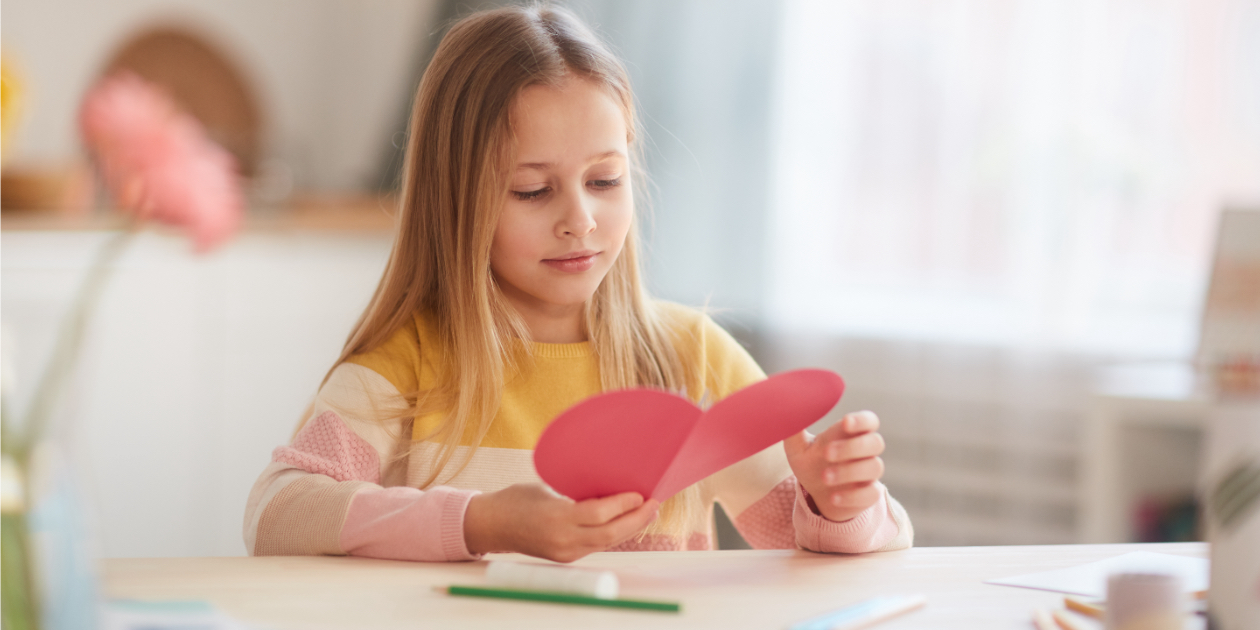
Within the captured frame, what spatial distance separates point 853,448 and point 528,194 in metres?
0.39

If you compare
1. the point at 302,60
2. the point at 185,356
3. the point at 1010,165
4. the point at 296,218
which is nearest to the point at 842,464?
the point at 1010,165

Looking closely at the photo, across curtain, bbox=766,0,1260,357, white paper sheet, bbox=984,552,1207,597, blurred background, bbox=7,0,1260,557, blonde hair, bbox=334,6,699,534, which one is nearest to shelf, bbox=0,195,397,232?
blurred background, bbox=7,0,1260,557

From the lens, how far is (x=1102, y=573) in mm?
779

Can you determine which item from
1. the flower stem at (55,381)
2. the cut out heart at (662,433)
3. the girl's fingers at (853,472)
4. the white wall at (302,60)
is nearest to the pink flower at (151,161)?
the flower stem at (55,381)

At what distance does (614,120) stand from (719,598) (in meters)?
0.48

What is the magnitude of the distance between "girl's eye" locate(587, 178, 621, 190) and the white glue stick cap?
0.42 m

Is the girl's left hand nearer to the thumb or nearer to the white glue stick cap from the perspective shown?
the thumb

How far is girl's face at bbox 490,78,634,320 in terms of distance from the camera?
0.98 meters

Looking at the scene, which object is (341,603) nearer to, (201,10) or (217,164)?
(217,164)

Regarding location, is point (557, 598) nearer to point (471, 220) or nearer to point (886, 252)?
point (471, 220)

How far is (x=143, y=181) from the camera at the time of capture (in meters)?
0.39

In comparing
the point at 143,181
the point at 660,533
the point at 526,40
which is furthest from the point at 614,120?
the point at 143,181

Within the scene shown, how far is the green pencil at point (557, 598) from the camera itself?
0.65m

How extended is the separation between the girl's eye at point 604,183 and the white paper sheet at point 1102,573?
48cm
